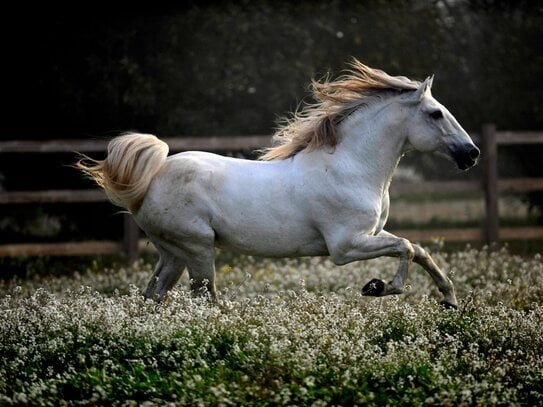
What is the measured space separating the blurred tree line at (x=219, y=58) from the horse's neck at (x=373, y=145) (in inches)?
278

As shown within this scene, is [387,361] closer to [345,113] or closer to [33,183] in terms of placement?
[345,113]

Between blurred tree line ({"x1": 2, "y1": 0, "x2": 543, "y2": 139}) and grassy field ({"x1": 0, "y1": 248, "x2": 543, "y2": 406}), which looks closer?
grassy field ({"x1": 0, "y1": 248, "x2": 543, "y2": 406})

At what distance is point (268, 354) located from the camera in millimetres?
6367

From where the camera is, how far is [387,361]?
20.5ft

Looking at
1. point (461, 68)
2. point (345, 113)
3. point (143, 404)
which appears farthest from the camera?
point (461, 68)

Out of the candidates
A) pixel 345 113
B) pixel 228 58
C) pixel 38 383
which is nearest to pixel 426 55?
pixel 228 58

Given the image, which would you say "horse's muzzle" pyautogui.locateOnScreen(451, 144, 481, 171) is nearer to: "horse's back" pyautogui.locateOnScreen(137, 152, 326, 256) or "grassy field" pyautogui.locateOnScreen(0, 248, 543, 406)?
"grassy field" pyautogui.locateOnScreen(0, 248, 543, 406)

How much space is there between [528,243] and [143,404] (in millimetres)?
11826

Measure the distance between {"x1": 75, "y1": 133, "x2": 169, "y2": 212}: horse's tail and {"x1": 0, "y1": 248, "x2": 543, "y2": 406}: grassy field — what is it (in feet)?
2.87

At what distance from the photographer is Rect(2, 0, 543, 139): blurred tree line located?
15711mm

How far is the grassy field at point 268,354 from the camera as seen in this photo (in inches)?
231

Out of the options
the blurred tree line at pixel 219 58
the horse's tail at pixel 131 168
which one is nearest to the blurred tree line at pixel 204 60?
the blurred tree line at pixel 219 58

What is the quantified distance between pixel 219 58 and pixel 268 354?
10.6m

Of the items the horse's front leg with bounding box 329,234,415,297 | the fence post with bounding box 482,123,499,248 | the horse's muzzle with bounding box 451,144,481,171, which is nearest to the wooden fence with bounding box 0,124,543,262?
the fence post with bounding box 482,123,499,248
